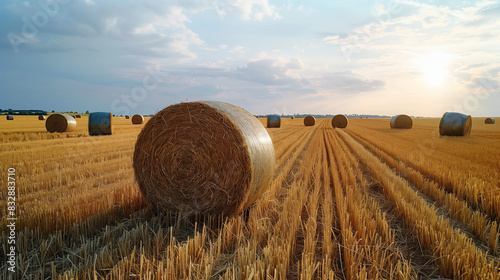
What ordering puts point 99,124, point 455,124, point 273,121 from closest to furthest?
1. point 455,124
2. point 99,124
3. point 273,121

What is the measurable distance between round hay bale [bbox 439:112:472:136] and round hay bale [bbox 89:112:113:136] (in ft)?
69.5

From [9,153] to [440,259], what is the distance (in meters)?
11.6

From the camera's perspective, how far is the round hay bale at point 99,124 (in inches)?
702

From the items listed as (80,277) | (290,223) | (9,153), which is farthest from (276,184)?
(9,153)

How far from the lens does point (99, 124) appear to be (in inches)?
704

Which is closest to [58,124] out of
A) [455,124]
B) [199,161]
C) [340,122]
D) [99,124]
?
[99,124]

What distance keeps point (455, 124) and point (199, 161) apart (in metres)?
18.9

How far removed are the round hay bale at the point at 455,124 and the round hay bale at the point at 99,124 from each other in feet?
69.5

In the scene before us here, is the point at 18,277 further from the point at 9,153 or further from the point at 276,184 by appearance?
the point at 9,153

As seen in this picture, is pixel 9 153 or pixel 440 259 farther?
pixel 9 153

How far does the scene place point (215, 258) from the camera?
10.0ft

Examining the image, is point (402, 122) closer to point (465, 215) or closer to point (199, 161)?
point (465, 215)

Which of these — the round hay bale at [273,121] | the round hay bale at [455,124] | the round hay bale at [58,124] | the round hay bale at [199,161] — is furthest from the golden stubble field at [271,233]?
the round hay bale at [273,121]

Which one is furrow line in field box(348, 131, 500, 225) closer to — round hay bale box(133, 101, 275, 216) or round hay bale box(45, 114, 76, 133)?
round hay bale box(133, 101, 275, 216)
